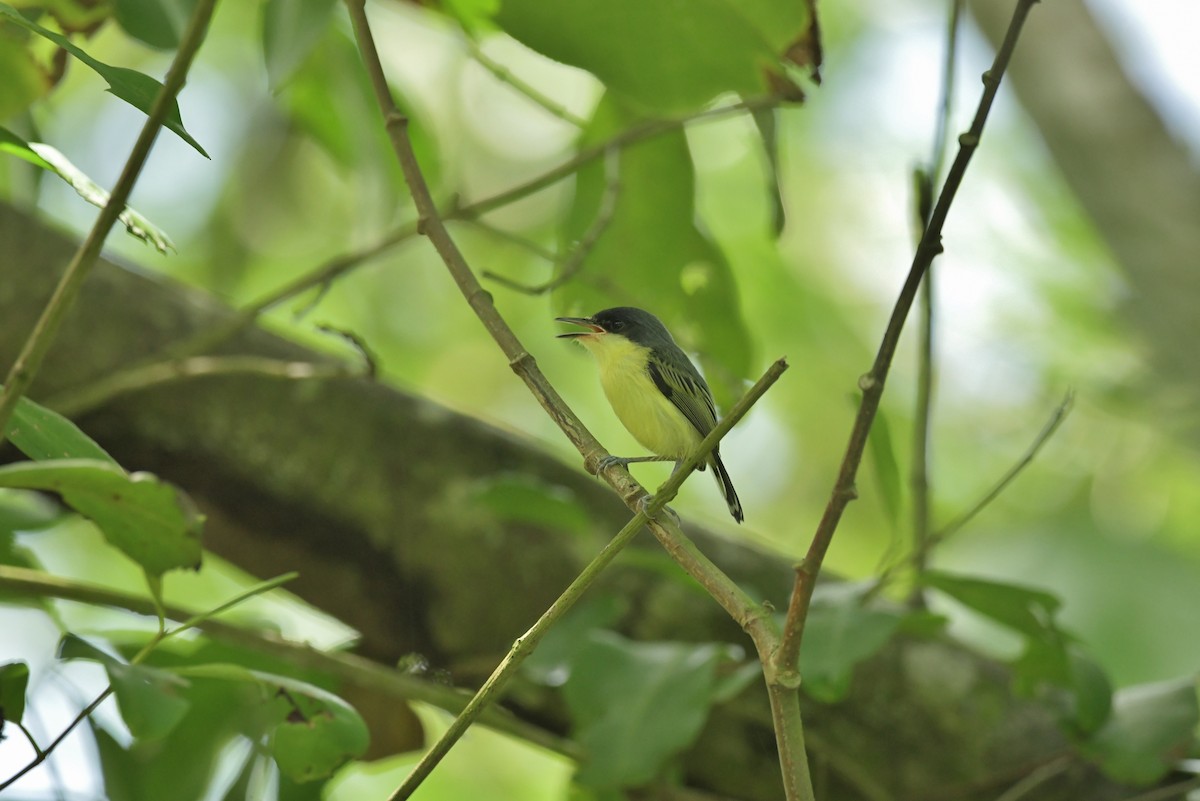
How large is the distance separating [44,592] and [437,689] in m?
0.85

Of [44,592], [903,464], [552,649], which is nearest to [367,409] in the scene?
[552,649]

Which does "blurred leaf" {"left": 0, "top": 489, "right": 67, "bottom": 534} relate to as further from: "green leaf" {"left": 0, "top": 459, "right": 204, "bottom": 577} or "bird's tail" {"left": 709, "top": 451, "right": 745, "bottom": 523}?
"bird's tail" {"left": 709, "top": 451, "right": 745, "bottom": 523}

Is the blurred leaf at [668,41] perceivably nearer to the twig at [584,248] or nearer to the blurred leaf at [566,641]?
the twig at [584,248]

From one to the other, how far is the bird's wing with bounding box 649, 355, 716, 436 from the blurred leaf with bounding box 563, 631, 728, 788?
75 centimetres

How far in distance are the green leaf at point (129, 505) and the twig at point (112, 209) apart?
0.20 meters

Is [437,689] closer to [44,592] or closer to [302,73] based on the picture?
[44,592]

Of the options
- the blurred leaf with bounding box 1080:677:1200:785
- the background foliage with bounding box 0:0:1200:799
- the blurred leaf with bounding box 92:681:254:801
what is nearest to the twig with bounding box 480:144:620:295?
the background foliage with bounding box 0:0:1200:799

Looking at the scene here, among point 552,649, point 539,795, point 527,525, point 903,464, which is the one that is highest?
point 903,464

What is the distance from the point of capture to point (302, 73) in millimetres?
3543

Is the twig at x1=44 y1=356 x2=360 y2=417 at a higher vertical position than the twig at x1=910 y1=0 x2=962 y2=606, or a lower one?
lower

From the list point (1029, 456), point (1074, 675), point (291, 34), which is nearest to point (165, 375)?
point (291, 34)

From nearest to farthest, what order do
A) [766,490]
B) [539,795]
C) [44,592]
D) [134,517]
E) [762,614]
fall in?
[762,614], [134,517], [44,592], [539,795], [766,490]

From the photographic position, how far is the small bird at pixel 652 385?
3.21 m

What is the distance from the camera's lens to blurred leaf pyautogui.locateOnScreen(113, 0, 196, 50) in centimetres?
236
